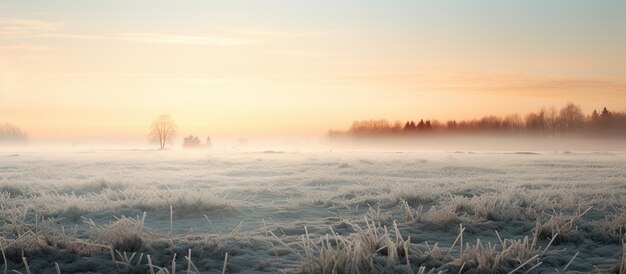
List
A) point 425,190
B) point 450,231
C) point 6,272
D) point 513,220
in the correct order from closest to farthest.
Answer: point 6,272, point 450,231, point 513,220, point 425,190

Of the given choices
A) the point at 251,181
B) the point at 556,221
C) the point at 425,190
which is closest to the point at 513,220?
the point at 556,221

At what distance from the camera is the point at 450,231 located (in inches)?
371

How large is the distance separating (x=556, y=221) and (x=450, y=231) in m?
1.73

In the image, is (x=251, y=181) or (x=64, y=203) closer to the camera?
(x=64, y=203)

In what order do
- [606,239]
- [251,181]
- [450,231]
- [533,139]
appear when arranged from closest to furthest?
1. [606,239]
2. [450,231]
3. [251,181]
4. [533,139]

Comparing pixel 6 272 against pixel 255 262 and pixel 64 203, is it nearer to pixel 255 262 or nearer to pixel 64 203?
pixel 255 262

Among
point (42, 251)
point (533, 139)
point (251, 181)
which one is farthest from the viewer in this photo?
point (533, 139)

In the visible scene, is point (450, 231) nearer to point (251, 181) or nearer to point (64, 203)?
point (64, 203)

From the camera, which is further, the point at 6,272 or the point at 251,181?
the point at 251,181

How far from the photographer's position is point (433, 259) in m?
6.99

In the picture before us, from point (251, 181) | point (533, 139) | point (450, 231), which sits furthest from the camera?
point (533, 139)

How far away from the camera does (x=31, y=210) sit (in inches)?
480

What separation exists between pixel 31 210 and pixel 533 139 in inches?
3205

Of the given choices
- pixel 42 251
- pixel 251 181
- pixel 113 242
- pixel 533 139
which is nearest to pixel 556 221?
pixel 113 242
